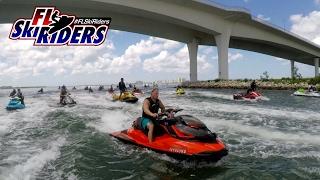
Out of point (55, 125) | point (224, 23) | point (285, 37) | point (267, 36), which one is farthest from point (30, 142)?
point (285, 37)

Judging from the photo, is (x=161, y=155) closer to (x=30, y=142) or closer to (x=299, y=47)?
(x=30, y=142)

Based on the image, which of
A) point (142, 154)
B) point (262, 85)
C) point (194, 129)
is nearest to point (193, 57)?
point (262, 85)

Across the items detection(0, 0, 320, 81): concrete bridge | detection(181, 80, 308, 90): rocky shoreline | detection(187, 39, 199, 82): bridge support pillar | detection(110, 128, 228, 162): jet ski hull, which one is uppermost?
detection(0, 0, 320, 81): concrete bridge

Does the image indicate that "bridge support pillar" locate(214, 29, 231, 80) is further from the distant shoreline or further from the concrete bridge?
the distant shoreline

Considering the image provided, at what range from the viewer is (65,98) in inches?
1097

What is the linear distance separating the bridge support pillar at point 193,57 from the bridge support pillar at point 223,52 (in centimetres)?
689

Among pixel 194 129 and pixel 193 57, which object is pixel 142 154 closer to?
pixel 194 129

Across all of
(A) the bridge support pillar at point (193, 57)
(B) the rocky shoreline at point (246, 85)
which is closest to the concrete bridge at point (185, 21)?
(A) the bridge support pillar at point (193, 57)

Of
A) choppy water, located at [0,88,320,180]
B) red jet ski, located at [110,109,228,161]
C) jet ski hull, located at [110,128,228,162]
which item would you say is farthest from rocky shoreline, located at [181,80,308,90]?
jet ski hull, located at [110,128,228,162]

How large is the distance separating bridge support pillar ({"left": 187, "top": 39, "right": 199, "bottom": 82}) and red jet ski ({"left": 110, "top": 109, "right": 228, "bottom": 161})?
186 ft

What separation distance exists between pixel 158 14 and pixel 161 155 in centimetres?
3908

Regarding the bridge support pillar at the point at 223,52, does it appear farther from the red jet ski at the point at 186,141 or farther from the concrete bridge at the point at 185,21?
the red jet ski at the point at 186,141

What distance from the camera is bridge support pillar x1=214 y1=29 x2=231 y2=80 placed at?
5841 cm

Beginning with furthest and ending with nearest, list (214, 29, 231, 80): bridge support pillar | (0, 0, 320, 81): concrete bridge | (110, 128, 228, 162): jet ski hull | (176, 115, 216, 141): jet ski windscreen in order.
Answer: (214, 29, 231, 80): bridge support pillar, (0, 0, 320, 81): concrete bridge, (176, 115, 216, 141): jet ski windscreen, (110, 128, 228, 162): jet ski hull
